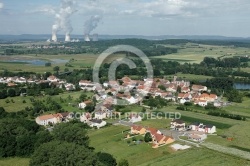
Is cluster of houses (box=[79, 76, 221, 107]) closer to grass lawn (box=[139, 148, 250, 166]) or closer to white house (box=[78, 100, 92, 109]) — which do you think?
white house (box=[78, 100, 92, 109])

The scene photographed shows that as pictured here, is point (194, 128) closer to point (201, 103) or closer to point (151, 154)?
point (151, 154)

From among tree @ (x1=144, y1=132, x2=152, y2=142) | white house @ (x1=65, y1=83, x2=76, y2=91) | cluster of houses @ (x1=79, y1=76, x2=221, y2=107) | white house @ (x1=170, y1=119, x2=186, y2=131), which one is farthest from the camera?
white house @ (x1=65, y1=83, x2=76, y2=91)

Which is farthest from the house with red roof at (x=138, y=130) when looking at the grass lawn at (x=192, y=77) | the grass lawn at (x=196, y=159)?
the grass lawn at (x=192, y=77)

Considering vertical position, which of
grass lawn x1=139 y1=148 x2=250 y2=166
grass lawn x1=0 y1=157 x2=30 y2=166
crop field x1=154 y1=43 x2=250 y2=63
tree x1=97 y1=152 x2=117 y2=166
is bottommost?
grass lawn x1=0 y1=157 x2=30 y2=166

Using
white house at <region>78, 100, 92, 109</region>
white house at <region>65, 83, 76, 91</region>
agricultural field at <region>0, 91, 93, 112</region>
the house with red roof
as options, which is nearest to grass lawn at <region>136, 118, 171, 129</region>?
the house with red roof

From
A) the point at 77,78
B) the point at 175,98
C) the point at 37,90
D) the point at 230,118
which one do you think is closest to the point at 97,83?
the point at 77,78

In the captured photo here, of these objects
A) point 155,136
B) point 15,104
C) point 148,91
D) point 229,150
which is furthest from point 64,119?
point 148,91

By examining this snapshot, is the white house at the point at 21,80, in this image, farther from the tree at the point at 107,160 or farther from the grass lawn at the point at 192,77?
the tree at the point at 107,160

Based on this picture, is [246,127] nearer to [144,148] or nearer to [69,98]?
[144,148]
